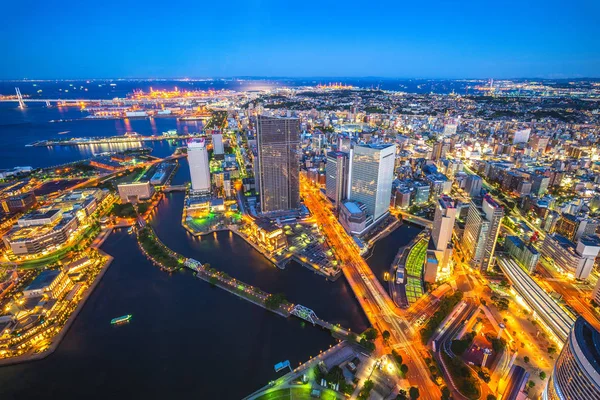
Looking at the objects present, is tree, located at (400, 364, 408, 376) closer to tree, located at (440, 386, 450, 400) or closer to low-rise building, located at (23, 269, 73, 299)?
tree, located at (440, 386, 450, 400)

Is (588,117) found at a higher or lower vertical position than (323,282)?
higher

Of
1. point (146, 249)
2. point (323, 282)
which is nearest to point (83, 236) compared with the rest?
point (146, 249)

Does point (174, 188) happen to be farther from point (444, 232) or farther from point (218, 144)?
point (444, 232)

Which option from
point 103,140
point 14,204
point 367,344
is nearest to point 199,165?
point 14,204

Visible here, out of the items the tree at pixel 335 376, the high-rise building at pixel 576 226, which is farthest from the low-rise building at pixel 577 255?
the tree at pixel 335 376

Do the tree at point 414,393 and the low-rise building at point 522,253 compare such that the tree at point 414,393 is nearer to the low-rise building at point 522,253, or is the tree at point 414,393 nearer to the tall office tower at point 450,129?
the low-rise building at point 522,253

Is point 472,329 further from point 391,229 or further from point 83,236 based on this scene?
point 83,236

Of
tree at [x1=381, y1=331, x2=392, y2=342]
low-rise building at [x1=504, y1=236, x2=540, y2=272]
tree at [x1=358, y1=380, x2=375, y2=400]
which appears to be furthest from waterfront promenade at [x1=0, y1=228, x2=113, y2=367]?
low-rise building at [x1=504, y1=236, x2=540, y2=272]
